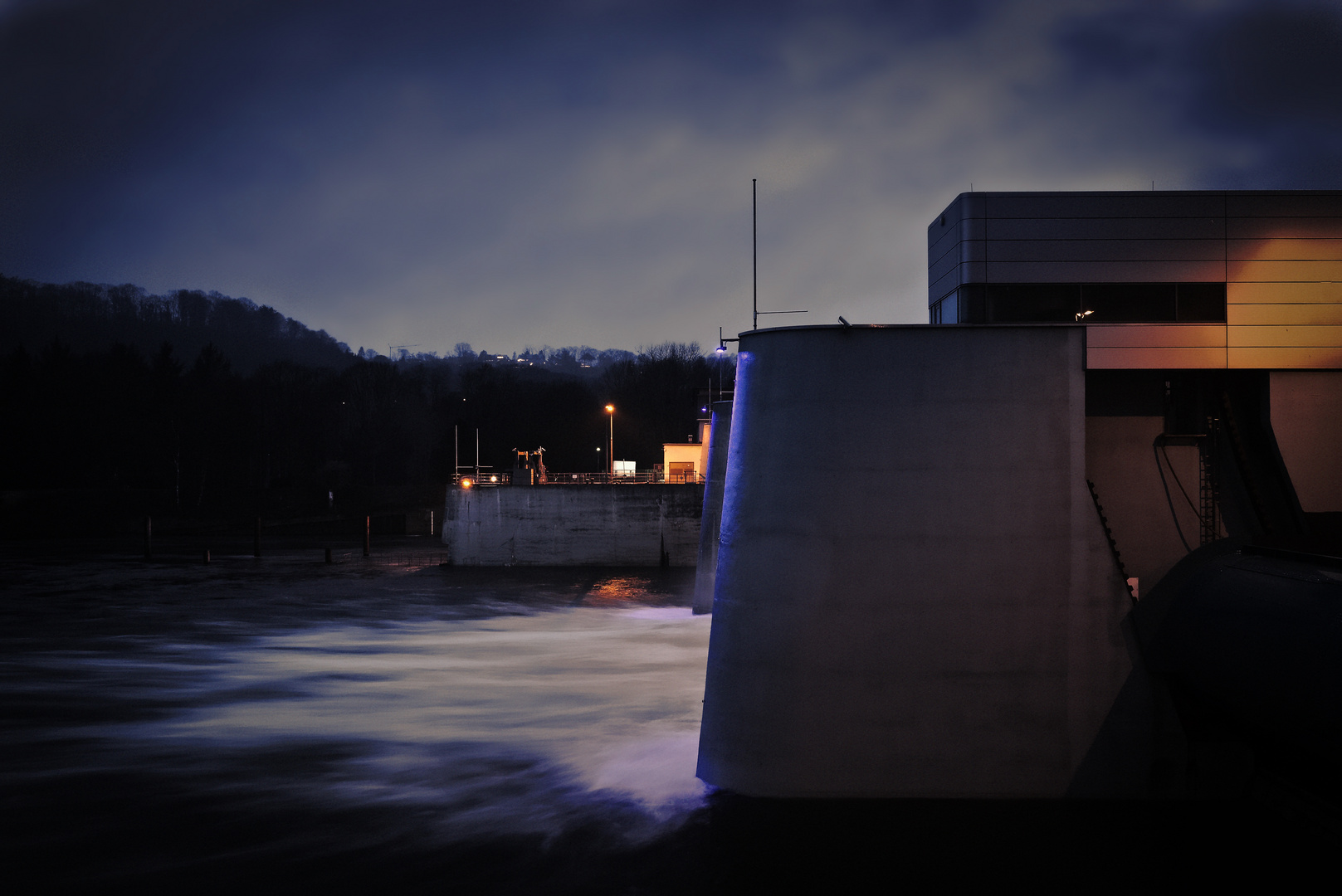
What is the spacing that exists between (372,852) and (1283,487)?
1295cm

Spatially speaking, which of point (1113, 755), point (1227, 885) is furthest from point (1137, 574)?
point (1227, 885)

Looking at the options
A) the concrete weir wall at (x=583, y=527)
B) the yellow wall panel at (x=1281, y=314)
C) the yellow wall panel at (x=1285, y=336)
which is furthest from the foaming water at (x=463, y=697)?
the concrete weir wall at (x=583, y=527)

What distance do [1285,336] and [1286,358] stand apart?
283 millimetres

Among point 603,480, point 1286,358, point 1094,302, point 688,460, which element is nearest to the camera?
point 1286,358

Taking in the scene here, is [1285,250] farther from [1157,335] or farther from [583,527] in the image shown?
[583,527]

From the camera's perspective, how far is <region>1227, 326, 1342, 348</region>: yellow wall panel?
10672 mm

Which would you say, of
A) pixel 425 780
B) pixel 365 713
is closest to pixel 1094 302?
pixel 425 780

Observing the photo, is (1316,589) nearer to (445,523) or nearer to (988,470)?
(988,470)

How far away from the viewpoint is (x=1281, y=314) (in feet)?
35.4

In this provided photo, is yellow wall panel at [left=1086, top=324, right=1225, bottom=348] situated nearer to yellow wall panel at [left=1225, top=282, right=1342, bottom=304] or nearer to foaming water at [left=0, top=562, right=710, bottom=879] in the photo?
yellow wall panel at [left=1225, top=282, right=1342, bottom=304]

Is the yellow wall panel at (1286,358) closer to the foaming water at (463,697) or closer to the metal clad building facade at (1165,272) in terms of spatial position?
the metal clad building facade at (1165,272)

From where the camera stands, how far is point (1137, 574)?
11219 mm

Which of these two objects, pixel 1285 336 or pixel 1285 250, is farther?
pixel 1285 250

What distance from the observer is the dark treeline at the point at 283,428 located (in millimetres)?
81500
